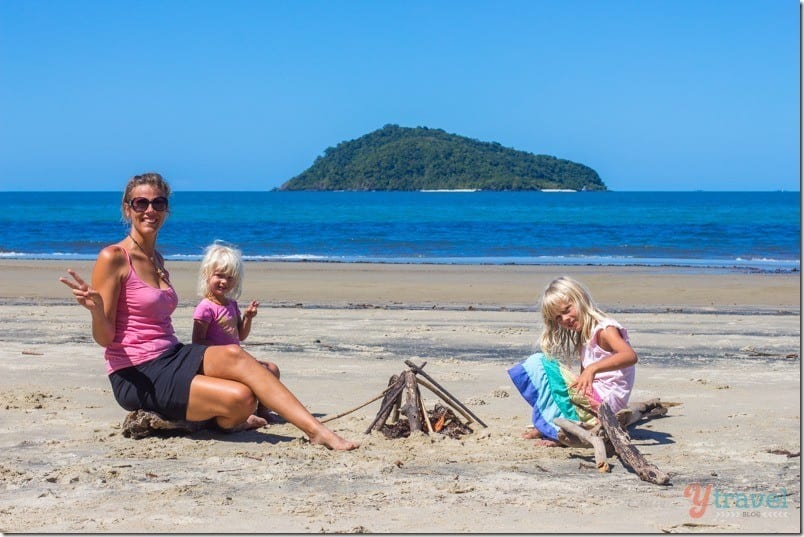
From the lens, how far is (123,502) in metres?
4.68

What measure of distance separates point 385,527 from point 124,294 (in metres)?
2.41

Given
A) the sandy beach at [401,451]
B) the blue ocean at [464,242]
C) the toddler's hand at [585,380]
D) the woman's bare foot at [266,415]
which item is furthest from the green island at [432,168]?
the toddler's hand at [585,380]

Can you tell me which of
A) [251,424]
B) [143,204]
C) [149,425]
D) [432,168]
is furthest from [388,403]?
[432,168]

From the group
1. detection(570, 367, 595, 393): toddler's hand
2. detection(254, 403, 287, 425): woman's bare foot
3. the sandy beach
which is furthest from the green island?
detection(570, 367, 595, 393): toddler's hand

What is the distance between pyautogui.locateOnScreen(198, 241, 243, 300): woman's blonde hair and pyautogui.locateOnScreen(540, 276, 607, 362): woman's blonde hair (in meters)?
1.96

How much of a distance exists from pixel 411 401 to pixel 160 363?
159 centimetres

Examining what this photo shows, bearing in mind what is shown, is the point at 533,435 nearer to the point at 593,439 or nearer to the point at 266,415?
the point at 593,439

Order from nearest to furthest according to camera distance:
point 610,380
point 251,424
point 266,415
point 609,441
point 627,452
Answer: point 627,452 → point 609,441 → point 610,380 → point 251,424 → point 266,415

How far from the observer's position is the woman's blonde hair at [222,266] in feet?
20.4

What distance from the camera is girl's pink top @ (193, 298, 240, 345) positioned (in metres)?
6.32

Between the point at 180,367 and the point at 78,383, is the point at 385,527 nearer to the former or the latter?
the point at 180,367

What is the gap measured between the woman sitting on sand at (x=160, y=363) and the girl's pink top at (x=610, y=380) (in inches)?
62.5

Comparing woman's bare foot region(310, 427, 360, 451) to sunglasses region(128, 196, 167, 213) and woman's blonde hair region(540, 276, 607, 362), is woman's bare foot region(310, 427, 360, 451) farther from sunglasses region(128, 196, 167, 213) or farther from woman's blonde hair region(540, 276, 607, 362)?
sunglasses region(128, 196, 167, 213)

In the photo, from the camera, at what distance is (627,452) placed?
527cm
